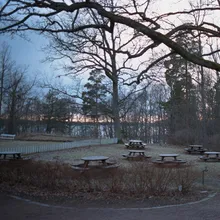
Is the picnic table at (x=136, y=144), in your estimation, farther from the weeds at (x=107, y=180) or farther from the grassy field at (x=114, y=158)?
the weeds at (x=107, y=180)

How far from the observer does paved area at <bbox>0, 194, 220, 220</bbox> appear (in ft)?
17.2

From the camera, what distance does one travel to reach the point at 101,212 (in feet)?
18.5

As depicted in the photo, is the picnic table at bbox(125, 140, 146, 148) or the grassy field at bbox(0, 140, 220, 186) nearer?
the grassy field at bbox(0, 140, 220, 186)

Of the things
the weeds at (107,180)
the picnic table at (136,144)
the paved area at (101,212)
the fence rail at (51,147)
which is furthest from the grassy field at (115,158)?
the paved area at (101,212)

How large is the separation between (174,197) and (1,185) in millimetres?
4816

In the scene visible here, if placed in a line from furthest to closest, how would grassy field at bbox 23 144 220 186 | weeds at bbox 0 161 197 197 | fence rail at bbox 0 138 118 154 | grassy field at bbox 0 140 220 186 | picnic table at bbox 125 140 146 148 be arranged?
A: picnic table at bbox 125 140 146 148 < fence rail at bbox 0 138 118 154 < grassy field at bbox 0 140 220 186 < grassy field at bbox 23 144 220 186 < weeds at bbox 0 161 197 197

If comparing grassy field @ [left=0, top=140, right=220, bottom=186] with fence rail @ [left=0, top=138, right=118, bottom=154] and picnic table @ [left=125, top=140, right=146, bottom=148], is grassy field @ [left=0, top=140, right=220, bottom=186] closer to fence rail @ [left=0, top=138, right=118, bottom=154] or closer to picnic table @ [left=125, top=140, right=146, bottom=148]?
fence rail @ [left=0, top=138, right=118, bottom=154]

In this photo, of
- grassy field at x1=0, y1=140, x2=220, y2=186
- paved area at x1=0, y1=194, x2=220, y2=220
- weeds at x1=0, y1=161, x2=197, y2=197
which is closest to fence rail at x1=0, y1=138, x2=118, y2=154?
grassy field at x1=0, y1=140, x2=220, y2=186

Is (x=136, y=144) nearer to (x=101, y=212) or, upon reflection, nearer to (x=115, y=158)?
(x=115, y=158)

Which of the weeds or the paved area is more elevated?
the weeds

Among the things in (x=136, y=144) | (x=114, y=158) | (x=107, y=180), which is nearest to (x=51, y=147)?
(x=114, y=158)

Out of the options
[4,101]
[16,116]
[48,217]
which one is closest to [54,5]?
[48,217]

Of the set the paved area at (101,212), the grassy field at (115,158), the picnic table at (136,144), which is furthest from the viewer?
the picnic table at (136,144)

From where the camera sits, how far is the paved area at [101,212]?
5.23 metres
